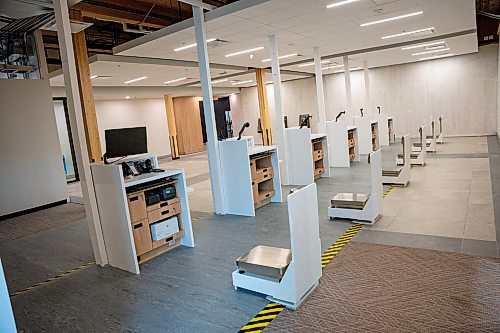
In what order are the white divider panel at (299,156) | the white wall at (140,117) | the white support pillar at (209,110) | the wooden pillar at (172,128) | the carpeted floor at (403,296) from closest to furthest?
the carpeted floor at (403,296) → the white support pillar at (209,110) → the white divider panel at (299,156) → the white wall at (140,117) → the wooden pillar at (172,128)

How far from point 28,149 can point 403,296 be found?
314 inches

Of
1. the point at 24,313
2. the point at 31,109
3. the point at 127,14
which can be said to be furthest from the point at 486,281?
the point at 31,109

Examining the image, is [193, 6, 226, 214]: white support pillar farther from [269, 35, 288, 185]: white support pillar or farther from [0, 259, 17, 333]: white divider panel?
[0, 259, 17, 333]: white divider panel

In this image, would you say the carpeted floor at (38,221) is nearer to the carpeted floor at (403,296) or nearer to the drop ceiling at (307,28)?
the drop ceiling at (307,28)

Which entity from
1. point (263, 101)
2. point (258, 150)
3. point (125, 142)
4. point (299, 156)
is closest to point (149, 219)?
point (125, 142)

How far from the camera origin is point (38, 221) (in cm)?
668

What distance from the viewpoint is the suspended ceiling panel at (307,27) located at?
217 inches

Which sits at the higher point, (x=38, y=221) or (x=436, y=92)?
(x=436, y=92)

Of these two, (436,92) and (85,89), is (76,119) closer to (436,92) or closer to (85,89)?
(85,89)

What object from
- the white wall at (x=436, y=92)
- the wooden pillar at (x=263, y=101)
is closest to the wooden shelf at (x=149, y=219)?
the wooden pillar at (x=263, y=101)

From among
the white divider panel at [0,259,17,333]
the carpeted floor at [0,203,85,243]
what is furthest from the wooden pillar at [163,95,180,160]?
the white divider panel at [0,259,17,333]

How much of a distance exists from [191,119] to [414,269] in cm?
1470

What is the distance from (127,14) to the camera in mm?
7105

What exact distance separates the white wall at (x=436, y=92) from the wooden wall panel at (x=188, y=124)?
653 centimetres
